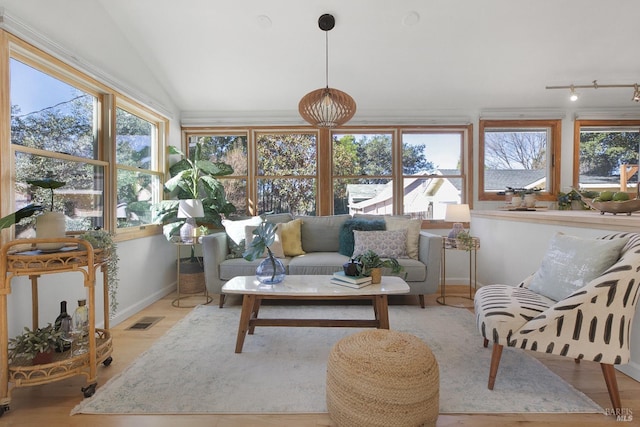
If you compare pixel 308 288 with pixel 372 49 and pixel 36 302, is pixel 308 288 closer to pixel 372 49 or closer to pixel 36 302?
pixel 36 302

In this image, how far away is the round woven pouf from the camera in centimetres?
137

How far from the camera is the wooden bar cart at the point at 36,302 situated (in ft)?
5.37

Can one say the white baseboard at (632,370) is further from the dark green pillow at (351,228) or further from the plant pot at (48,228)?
the plant pot at (48,228)

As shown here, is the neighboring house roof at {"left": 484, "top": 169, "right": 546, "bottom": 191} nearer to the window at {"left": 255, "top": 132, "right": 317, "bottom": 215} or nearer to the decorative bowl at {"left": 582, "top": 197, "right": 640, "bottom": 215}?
the decorative bowl at {"left": 582, "top": 197, "right": 640, "bottom": 215}

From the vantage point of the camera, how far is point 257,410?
1.65 metres

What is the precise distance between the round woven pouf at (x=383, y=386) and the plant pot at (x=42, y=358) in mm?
1574

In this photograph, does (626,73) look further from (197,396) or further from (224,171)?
(197,396)

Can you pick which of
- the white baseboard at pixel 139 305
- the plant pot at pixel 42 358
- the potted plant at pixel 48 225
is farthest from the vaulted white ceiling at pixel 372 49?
the white baseboard at pixel 139 305

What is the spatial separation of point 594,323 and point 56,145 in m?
3.59

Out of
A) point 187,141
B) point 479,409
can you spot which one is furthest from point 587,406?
point 187,141

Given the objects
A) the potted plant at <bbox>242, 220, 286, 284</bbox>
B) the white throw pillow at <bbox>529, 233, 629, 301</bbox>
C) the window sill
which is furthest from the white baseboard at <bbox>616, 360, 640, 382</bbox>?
the potted plant at <bbox>242, 220, 286, 284</bbox>

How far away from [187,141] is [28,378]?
327cm

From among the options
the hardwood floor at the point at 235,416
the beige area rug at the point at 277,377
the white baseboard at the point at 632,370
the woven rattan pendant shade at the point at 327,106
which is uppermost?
the woven rattan pendant shade at the point at 327,106

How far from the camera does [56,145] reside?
7.82 ft
